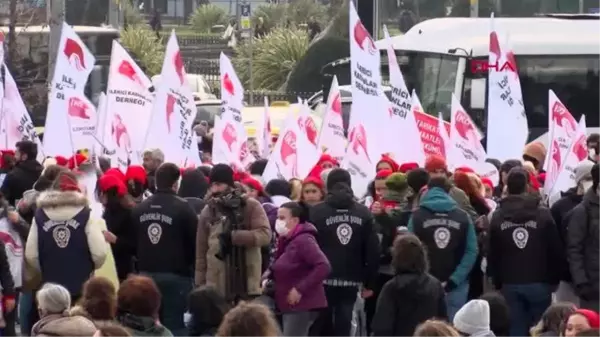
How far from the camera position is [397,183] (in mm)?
11344

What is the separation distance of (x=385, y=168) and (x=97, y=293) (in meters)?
4.78

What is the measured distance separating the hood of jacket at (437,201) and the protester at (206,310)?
275 cm

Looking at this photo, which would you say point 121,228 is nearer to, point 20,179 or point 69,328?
point 20,179

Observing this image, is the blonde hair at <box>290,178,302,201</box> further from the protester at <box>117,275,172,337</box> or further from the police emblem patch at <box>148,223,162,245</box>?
the protester at <box>117,275,172,337</box>

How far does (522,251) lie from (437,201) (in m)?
0.66

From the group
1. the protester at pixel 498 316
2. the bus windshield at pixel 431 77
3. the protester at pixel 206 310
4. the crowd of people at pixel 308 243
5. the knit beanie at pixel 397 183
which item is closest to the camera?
the protester at pixel 206 310

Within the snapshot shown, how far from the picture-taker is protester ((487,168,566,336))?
10883 mm

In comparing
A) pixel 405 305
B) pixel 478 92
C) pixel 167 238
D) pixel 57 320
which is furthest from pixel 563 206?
pixel 478 92

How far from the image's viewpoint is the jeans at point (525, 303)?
1098 centimetres

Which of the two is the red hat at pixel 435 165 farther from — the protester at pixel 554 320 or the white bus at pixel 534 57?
the white bus at pixel 534 57

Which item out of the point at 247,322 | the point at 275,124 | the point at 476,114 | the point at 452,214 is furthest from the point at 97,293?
the point at 275,124

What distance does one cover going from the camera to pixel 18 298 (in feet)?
37.3

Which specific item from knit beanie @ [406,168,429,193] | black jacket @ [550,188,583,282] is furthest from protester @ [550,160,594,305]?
knit beanie @ [406,168,429,193]

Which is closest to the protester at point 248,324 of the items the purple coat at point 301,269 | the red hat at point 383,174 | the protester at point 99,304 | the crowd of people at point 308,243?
the protester at point 99,304
